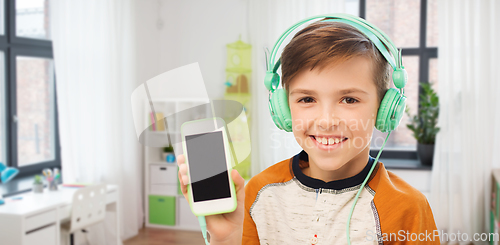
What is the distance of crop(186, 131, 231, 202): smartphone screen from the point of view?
23.3 inches

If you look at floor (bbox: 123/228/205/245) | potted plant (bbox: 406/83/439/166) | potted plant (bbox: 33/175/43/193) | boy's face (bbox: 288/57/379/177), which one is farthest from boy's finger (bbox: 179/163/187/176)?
potted plant (bbox: 406/83/439/166)

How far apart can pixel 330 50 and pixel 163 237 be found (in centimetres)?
329

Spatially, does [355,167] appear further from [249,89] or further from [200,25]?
[200,25]

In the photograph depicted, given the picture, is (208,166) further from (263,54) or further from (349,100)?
(263,54)

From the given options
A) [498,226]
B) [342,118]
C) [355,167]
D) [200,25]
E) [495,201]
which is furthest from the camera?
[200,25]

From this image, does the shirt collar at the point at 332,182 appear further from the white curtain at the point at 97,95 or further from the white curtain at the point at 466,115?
the white curtain at the point at 466,115

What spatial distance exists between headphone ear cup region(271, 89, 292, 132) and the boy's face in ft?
0.19

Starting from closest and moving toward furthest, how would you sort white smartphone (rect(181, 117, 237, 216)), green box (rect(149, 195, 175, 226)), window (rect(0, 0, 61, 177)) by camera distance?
white smartphone (rect(181, 117, 237, 216)) → window (rect(0, 0, 61, 177)) → green box (rect(149, 195, 175, 226))

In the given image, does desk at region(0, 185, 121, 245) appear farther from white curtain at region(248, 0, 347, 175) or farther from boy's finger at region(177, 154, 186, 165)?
boy's finger at region(177, 154, 186, 165)

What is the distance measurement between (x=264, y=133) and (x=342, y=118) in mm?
2983

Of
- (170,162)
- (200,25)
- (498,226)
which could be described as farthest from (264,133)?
(498,226)

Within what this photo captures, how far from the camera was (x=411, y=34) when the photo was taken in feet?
12.4

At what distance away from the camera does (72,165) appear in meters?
3.21

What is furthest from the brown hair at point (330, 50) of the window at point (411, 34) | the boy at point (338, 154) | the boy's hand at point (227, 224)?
the window at point (411, 34)
